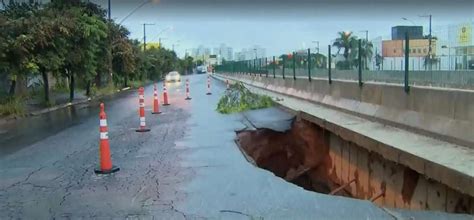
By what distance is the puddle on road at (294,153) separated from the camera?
1320cm

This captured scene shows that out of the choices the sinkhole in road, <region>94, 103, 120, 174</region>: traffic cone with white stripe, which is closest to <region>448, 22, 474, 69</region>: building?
the sinkhole in road

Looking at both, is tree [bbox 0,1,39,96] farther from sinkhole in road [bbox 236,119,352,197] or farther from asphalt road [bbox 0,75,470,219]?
sinkhole in road [bbox 236,119,352,197]

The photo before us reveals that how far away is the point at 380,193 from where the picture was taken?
949 cm

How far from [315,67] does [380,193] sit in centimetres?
1237

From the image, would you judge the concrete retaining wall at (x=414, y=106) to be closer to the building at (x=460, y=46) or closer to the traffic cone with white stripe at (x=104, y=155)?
the building at (x=460, y=46)

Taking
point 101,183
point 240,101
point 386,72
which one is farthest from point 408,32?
point 240,101

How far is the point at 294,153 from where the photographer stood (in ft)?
45.6

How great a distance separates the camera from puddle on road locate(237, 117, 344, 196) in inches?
520

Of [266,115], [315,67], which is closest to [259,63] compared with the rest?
[315,67]

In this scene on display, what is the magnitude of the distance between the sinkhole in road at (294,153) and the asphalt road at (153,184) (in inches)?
27.2

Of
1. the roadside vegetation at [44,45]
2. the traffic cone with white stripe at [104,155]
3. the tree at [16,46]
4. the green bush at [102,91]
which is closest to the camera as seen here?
the traffic cone with white stripe at [104,155]

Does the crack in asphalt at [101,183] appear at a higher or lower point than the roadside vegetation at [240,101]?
lower

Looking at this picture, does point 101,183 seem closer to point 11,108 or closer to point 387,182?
point 387,182

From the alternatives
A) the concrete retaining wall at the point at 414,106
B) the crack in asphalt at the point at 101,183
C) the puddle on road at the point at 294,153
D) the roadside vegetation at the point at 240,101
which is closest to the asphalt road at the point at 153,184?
the crack in asphalt at the point at 101,183
